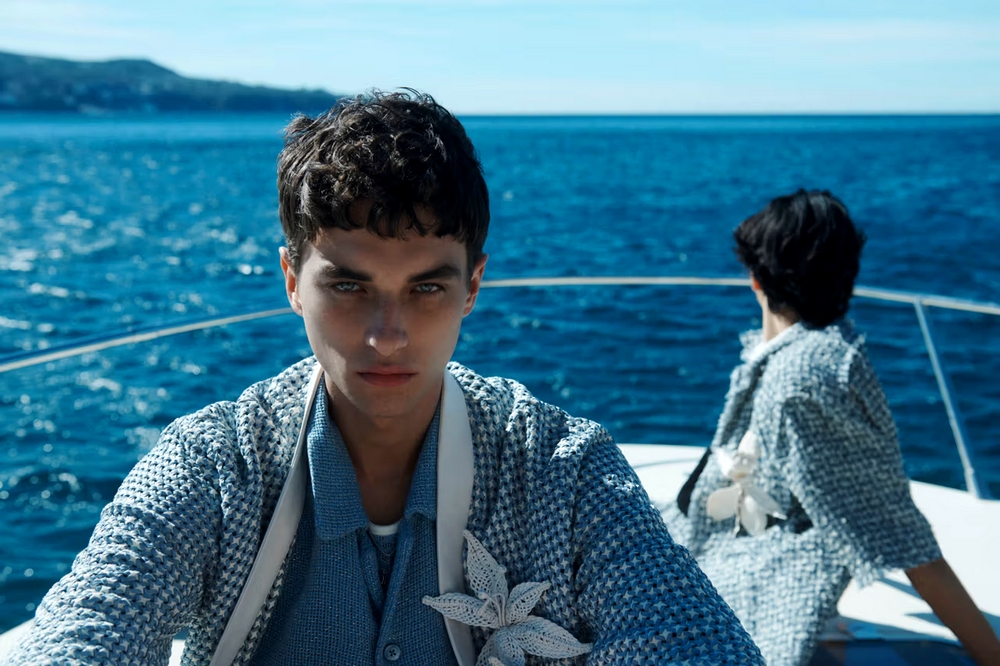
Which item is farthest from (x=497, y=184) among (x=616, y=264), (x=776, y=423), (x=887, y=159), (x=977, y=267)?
(x=776, y=423)

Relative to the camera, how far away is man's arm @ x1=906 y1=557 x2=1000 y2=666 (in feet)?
6.03

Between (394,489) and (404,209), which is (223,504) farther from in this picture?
(404,209)

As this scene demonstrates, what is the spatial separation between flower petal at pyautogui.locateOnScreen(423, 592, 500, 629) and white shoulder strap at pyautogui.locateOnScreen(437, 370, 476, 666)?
0.05ft

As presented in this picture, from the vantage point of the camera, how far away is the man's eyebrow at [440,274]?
116 cm

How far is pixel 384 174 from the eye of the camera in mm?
1152

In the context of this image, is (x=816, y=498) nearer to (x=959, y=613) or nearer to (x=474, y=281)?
(x=959, y=613)

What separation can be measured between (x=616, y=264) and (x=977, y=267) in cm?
584

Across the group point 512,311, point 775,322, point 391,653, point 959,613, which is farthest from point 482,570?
point 512,311

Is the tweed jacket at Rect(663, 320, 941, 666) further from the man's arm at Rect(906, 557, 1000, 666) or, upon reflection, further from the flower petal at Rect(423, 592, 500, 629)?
the flower petal at Rect(423, 592, 500, 629)

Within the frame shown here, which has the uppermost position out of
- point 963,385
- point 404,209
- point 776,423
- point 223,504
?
point 404,209

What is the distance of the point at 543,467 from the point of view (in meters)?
1.19

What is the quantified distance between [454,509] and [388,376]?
0.60ft

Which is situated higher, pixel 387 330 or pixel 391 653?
pixel 387 330

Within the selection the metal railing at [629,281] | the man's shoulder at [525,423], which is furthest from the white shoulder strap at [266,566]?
the metal railing at [629,281]
